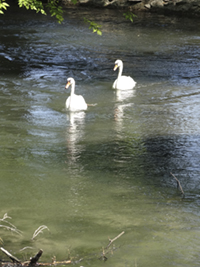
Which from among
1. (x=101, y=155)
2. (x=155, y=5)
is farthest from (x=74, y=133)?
(x=155, y=5)

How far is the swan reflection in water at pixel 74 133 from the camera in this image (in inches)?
337

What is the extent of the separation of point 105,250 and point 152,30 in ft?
64.9

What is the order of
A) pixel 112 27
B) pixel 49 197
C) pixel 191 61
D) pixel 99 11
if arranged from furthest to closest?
pixel 99 11
pixel 112 27
pixel 191 61
pixel 49 197

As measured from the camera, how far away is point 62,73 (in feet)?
49.9

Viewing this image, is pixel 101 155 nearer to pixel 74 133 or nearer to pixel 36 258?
pixel 74 133

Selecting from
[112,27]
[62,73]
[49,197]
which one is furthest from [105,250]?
[112,27]

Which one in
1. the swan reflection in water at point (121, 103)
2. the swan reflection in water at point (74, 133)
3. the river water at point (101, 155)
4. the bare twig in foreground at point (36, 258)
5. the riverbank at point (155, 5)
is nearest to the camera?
the bare twig in foreground at point (36, 258)

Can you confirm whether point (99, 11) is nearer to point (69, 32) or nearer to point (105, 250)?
point (69, 32)

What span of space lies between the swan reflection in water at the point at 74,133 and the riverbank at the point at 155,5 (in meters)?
21.1

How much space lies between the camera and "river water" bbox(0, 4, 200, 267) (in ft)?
17.9

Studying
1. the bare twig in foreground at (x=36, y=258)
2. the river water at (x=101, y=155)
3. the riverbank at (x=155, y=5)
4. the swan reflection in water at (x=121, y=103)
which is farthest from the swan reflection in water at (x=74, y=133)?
the riverbank at (x=155, y=5)

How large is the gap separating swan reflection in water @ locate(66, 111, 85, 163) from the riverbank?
21.1 metres

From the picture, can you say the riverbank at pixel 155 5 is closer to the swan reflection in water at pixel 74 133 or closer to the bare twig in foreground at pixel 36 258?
the swan reflection in water at pixel 74 133

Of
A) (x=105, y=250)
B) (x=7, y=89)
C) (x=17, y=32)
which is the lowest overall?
(x=105, y=250)
